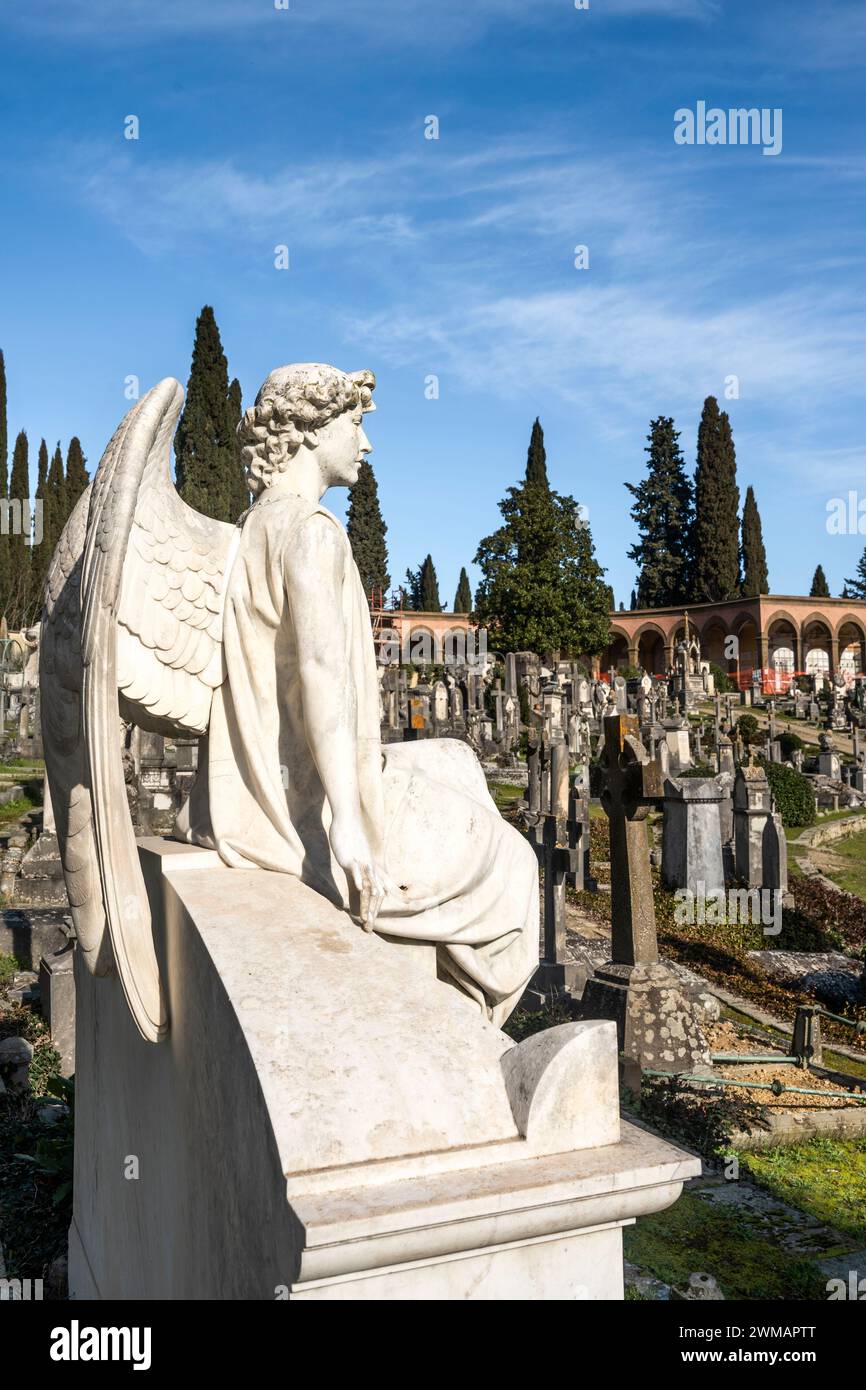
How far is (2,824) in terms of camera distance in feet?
48.1

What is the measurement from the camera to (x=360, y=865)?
7.66 ft

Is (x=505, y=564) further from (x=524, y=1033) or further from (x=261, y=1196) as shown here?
(x=261, y=1196)

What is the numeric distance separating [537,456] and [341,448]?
50.7 metres

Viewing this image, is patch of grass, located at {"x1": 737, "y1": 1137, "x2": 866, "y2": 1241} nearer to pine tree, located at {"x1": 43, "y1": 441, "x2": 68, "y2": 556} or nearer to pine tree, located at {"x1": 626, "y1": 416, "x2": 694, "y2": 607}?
pine tree, located at {"x1": 43, "y1": 441, "x2": 68, "y2": 556}

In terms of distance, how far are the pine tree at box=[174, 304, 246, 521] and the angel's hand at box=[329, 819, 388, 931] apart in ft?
113

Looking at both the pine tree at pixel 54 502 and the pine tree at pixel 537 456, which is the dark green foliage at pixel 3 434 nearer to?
the pine tree at pixel 54 502

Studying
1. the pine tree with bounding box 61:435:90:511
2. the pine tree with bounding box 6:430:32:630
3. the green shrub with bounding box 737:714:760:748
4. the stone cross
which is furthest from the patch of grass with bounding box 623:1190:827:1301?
the pine tree with bounding box 61:435:90:511

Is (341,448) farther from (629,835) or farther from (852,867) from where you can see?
(852,867)

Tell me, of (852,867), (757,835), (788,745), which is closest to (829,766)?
(788,745)

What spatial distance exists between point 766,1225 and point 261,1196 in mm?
3528

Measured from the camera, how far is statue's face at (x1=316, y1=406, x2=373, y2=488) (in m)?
2.82

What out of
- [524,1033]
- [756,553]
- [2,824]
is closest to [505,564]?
[756,553]

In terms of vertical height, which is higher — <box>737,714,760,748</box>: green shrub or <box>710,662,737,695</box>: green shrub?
<box>710,662,737,695</box>: green shrub

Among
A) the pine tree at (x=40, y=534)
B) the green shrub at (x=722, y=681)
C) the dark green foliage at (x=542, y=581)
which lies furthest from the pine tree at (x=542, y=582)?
the pine tree at (x=40, y=534)
